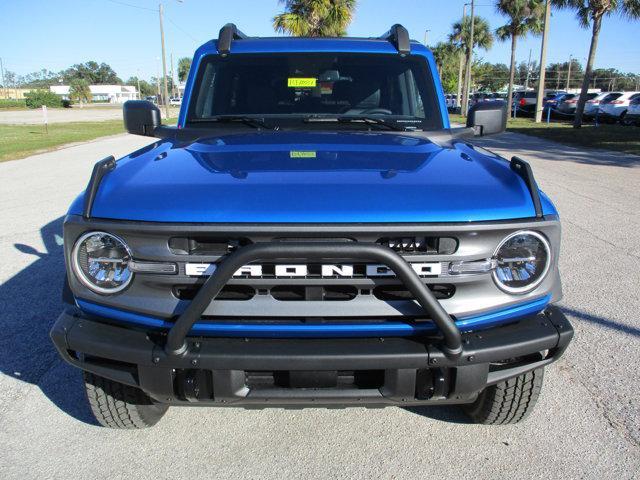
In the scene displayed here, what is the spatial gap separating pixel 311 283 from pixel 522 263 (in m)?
0.85

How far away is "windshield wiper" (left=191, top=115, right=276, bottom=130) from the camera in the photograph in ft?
10.8

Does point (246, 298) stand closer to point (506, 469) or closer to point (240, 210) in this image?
point (240, 210)

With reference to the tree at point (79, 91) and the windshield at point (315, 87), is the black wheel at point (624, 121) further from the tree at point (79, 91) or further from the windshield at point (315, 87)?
the tree at point (79, 91)

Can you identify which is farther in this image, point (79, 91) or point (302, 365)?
point (79, 91)

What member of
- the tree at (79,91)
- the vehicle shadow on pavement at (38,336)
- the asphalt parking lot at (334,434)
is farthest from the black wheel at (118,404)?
the tree at (79,91)

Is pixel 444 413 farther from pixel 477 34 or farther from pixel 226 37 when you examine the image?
pixel 477 34

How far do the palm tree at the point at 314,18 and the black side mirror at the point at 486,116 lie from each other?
1975 centimetres

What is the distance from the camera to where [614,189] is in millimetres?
9742

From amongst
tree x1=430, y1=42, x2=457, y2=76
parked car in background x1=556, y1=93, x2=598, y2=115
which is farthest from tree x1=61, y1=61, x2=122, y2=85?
parked car in background x1=556, y1=93, x2=598, y2=115

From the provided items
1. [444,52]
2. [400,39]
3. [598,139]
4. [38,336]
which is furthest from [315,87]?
[444,52]

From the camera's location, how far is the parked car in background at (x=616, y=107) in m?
28.0

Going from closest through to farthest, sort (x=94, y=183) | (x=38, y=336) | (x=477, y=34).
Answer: (x=94, y=183), (x=38, y=336), (x=477, y=34)

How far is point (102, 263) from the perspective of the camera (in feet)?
7.13

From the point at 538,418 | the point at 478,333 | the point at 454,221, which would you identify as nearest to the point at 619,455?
the point at 538,418
